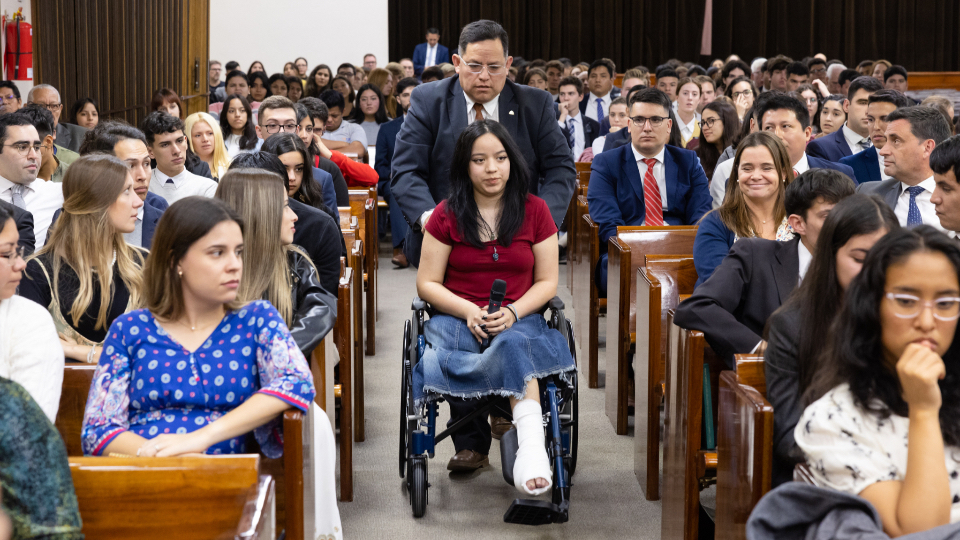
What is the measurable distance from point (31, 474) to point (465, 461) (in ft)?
6.67

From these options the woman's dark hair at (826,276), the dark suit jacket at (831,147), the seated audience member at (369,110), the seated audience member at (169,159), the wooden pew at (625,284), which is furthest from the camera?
the seated audience member at (369,110)

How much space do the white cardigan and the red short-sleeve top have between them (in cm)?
138

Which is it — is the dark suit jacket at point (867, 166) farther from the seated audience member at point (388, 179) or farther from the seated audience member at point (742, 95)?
the seated audience member at point (388, 179)

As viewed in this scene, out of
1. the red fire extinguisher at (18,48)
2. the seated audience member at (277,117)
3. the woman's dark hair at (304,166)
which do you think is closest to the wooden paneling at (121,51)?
the red fire extinguisher at (18,48)

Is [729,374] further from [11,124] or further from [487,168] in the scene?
[11,124]

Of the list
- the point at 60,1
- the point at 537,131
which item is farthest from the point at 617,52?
the point at 537,131

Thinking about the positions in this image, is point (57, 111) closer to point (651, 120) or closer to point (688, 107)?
point (651, 120)

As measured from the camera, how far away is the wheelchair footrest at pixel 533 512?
8.74 ft

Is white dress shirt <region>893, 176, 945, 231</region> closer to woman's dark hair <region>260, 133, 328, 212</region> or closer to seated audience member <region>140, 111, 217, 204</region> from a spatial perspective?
woman's dark hair <region>260, 133, 328, 212</region>

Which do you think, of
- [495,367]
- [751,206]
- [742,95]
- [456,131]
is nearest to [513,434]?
[495,367]

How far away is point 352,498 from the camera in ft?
10.5

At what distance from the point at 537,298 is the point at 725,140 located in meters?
2.85

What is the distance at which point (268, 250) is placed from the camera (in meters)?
2.56

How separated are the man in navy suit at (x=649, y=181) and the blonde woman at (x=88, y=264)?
234cm
